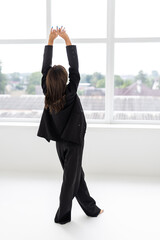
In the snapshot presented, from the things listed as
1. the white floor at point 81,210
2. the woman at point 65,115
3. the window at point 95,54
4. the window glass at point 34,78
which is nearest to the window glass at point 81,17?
the window at point 95,54

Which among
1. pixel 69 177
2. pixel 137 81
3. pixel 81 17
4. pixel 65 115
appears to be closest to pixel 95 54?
pixel 81 17

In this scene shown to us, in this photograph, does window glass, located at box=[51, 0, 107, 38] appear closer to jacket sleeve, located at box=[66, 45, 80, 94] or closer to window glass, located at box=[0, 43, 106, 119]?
window glass, located at box=[0, 43, 106, 119]

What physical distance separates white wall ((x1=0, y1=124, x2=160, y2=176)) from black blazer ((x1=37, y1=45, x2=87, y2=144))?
128 centimetres

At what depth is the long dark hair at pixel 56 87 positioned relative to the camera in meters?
1.98

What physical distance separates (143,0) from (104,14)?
491 mm

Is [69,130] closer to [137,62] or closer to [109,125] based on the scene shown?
[109,125]

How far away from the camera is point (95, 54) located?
3.52 m

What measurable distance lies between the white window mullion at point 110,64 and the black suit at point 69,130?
1460 millimetres

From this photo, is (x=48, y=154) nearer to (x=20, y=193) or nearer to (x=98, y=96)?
(x=20, y=193)

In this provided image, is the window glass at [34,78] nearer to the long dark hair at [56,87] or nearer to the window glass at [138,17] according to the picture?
the window glass at [138,17]

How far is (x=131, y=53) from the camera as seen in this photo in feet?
11.3

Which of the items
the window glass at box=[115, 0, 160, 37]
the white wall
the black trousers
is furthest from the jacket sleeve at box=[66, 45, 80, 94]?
the window glass at box=[115, 0, 160, 37]

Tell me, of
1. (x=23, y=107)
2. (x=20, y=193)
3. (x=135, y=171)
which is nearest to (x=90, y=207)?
(x=20, y=193)

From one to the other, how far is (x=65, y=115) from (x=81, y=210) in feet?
3.22
